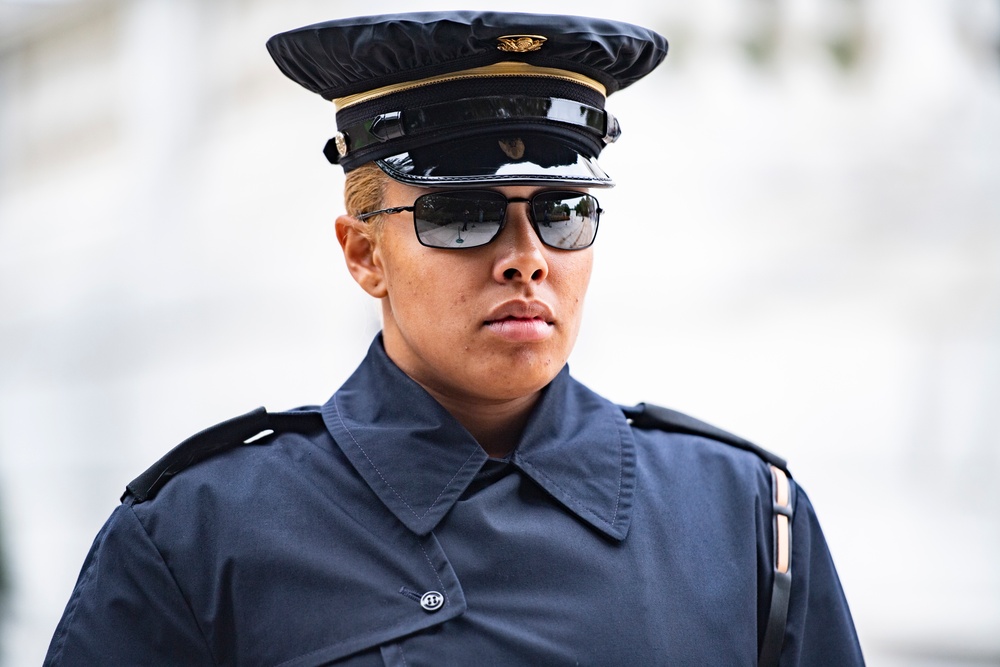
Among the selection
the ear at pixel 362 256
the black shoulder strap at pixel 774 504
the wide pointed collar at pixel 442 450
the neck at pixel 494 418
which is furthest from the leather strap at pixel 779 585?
the ear at pixel 362 256

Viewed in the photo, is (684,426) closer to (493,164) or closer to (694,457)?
(694,457)

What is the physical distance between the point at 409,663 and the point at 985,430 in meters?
5.19

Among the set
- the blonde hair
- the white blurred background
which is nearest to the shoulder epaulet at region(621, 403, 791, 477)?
the blonde hair

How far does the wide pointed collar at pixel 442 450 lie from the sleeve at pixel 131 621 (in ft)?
1.29

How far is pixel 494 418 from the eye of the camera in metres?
2.31

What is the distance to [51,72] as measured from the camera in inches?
274

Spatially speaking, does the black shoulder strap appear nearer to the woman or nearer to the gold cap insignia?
the woman

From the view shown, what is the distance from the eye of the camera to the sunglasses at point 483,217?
6.85 ft

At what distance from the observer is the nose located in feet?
6.84

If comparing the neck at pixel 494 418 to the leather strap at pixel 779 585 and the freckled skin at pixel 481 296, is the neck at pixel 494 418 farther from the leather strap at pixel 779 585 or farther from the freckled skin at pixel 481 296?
the leather strap at pixel 779 585

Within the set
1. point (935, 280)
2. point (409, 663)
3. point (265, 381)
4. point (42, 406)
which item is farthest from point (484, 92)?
point (42, 406)

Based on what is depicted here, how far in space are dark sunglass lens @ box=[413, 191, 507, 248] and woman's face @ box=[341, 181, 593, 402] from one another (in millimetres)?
19

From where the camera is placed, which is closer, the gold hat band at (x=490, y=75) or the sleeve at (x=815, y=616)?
the gold hat band at (x=490, y=75)

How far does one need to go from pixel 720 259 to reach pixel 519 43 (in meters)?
4.54
